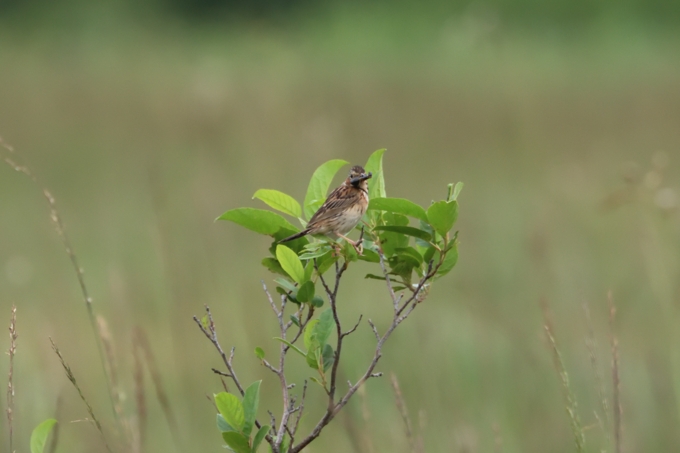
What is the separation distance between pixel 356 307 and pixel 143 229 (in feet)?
7.47

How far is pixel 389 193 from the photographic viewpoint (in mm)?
8062

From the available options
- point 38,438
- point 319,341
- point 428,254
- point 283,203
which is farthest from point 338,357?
point 38,438

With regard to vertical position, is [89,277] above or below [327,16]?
below

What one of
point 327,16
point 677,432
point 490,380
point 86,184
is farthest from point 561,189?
point 327,16

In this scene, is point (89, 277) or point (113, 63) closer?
point (89, 277)

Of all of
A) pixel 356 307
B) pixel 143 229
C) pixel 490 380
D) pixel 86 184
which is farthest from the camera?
pixel 86 184

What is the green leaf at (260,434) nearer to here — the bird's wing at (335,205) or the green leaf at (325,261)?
the green leaf at (325,261)

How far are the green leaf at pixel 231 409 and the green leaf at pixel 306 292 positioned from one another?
0.29 m

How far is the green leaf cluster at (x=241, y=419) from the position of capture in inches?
79.3

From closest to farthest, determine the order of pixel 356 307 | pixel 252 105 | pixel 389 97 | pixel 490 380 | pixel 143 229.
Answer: pixel 490 380
pixel 356 307
pixel 143 229
pixel 252 105
pixel 389 97

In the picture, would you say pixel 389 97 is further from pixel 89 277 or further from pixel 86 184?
pixel 89 277

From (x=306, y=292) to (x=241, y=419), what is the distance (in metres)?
0.32

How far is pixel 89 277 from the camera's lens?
7.18m

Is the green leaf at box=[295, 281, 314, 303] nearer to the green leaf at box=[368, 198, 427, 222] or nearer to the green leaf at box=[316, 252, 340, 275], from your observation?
the green leaf at box=[316, 252, 340, 275]
